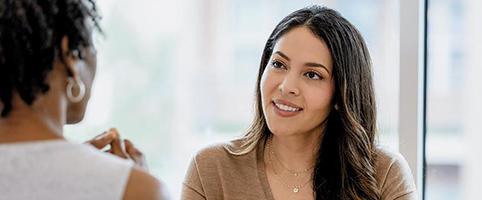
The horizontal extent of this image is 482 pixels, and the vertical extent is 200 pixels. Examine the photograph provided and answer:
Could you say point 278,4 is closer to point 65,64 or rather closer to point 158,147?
point 158,147

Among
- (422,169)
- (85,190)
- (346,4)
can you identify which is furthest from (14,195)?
(346,4)

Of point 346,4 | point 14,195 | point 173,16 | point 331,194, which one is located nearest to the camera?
point 14,195

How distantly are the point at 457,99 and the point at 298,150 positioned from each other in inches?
87.9

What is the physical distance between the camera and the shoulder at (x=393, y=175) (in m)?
1.68

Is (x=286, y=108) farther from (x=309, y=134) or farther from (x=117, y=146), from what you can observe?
(x=117, y=146)

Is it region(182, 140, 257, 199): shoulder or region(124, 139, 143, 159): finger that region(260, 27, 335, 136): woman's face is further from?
region(124, 139, 143, 159): finger

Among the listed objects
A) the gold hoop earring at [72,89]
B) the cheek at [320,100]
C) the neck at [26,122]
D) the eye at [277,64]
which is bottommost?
the cheek at [320,100]

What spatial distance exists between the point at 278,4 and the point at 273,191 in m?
1.55

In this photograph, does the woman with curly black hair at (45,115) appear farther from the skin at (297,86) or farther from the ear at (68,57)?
the skin at (297,86)

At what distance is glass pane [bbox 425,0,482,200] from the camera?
230 centimetres

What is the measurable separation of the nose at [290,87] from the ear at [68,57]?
2.30 ft

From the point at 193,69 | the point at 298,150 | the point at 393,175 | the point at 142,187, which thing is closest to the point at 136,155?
the point at 142,187

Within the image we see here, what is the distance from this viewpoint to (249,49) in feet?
10.6

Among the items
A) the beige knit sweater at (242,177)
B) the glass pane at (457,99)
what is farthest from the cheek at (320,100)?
the glass pane at (457,99)
